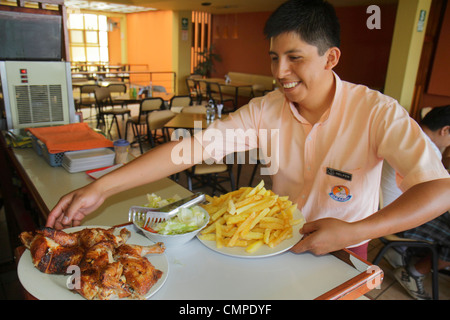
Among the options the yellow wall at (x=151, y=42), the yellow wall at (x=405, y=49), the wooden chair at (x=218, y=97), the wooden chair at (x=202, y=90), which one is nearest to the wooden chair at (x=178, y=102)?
the wooden chair at (x=218, y=97)

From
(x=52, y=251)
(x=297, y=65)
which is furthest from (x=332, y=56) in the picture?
(x=52, y=251)

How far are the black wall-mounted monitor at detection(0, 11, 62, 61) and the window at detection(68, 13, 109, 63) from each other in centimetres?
1621

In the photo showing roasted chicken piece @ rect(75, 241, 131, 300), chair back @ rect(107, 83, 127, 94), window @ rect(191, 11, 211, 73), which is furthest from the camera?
window @ rect(191, 11, 211, 73)

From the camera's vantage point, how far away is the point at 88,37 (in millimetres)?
17766

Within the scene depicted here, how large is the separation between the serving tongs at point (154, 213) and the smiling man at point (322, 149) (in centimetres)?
20

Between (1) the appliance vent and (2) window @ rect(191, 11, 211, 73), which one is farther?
(2) window @ rect(191, 11, 211, 73)

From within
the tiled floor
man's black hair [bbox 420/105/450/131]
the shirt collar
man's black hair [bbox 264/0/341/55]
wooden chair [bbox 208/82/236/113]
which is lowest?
the tiled floor

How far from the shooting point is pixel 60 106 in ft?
9.32

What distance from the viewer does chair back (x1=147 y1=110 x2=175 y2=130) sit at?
4.83 meters

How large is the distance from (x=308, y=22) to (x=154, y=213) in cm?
90

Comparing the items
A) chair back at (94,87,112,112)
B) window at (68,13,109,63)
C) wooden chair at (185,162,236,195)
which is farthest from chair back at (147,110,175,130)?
window at (68,13,109,63)

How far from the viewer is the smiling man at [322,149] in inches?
40.7

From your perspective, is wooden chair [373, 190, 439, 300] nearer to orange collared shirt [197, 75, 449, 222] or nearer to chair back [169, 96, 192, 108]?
orange collared shirt [197, 75, 449, 222]
